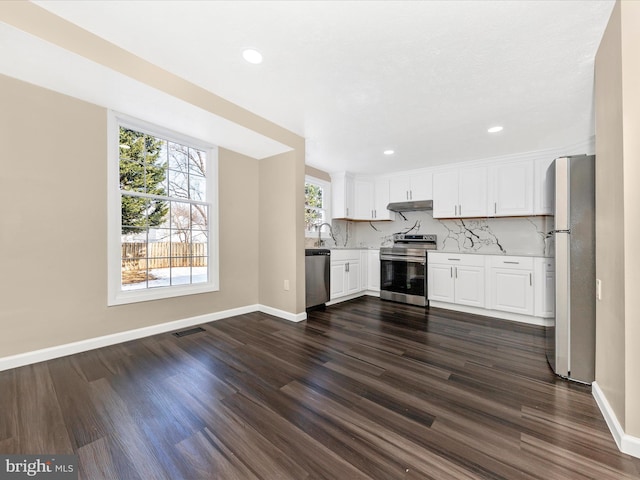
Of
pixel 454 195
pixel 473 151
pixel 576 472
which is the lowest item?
pixel 576 472

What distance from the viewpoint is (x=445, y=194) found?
4297 mm

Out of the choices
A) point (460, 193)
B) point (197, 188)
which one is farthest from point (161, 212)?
point (460, 193)

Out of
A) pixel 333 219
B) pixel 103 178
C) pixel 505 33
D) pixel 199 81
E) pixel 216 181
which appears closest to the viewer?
pixel 505 33

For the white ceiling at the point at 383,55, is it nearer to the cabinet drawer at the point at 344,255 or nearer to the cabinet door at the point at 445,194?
the cabinet door at the point at 445,194

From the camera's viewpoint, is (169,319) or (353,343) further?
(169,319)

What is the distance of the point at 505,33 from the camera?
1.61 meters

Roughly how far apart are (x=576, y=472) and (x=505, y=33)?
7.67 ft

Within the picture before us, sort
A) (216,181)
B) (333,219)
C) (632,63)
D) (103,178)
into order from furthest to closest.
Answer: (333,219), (216,181), (103,178), (632,63)

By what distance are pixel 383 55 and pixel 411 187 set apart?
309cm

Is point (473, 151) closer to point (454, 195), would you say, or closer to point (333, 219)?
point (454, 195)

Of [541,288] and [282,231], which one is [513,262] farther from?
[282,231]

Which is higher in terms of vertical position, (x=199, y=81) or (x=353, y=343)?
(x=199, y=81)

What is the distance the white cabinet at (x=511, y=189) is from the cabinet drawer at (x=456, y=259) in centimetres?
75

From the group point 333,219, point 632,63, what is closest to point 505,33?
point 632,63
